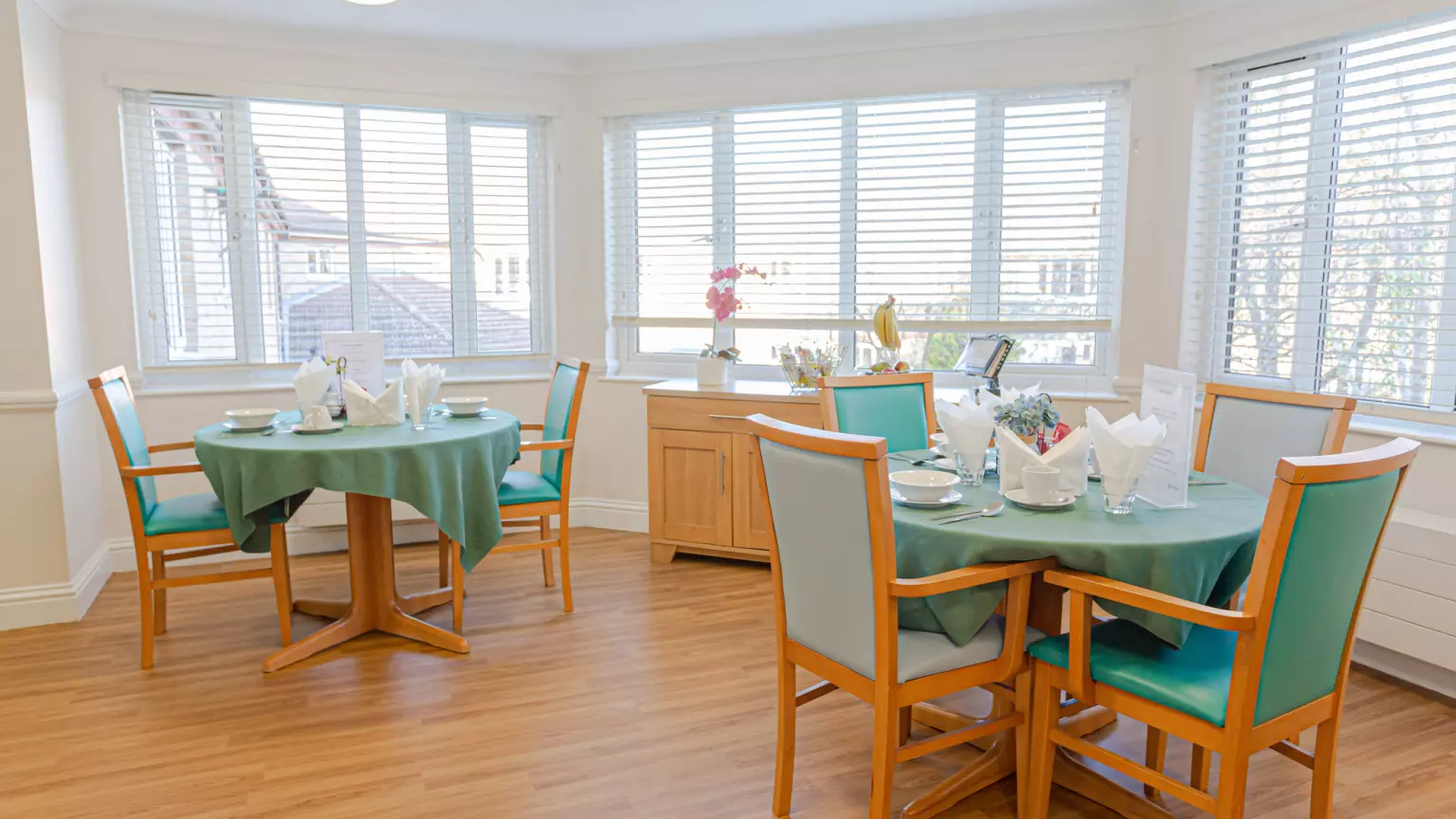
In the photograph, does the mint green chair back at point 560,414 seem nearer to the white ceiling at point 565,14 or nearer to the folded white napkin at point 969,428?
the white ceiling at point 565,14

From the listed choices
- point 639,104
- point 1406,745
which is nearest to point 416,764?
point 1406,745

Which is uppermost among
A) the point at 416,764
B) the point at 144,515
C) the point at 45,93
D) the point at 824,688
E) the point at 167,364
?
the point at 45,93

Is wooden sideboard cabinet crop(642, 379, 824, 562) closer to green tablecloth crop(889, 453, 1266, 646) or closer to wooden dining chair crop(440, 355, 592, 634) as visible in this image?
wooden dining chair crop(440, 355, 592, 634)

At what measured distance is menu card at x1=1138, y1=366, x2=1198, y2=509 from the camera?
224cm

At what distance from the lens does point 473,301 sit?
5023mm

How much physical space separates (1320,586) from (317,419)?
10.1 ft

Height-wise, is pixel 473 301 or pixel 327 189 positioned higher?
pixel 327 189

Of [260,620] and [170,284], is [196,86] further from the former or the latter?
[260,620]

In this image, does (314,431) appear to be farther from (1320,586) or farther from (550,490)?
(1320,586)

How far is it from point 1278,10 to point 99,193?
16.5ft

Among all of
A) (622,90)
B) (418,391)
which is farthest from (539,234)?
(418,391)

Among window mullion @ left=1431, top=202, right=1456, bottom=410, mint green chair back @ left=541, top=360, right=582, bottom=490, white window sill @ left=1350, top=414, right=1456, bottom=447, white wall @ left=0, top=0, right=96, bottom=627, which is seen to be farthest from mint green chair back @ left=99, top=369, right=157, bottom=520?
window mullion @ left=1431, top=202, right=1456, bottom=410

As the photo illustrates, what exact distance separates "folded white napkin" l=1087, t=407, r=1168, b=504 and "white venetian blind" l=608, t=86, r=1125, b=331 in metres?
2.18

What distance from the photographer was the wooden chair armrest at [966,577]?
6.53ft
